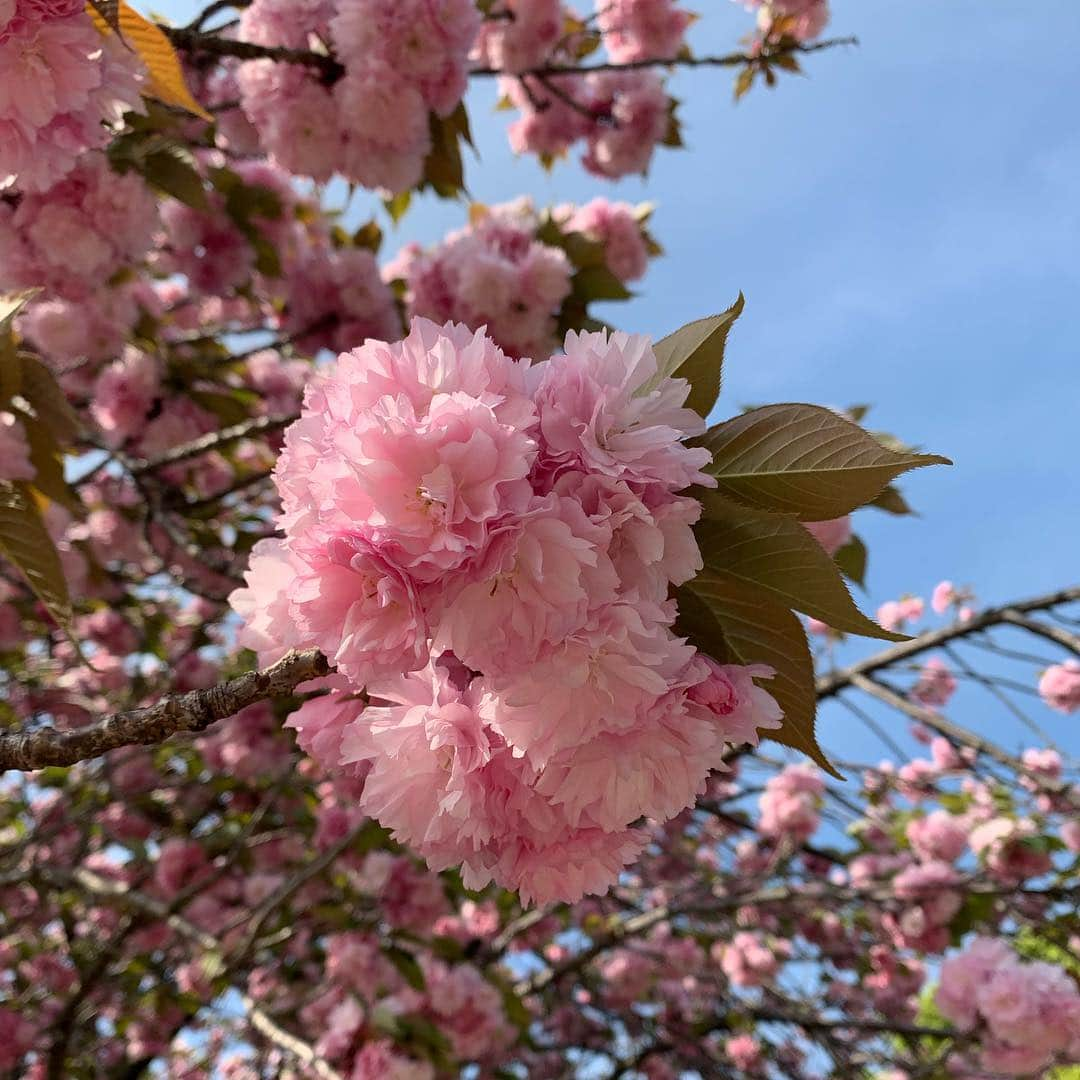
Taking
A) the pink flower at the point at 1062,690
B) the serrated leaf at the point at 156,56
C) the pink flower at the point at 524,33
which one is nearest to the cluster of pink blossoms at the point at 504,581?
the serrated leaf at the point at 156,56

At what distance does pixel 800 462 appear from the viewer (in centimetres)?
78

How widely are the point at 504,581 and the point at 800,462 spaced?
1.06ft

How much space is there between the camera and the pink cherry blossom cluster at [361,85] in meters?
1.99

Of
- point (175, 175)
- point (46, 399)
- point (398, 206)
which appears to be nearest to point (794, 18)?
point (398, 206)

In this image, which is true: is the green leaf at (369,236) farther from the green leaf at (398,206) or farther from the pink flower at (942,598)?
the pink flower at (942,598)

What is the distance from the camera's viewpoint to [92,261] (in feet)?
6.36

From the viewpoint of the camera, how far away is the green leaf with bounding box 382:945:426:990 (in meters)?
3.06

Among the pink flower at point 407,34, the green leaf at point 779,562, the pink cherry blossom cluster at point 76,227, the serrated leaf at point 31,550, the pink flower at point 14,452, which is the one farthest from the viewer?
the pink flower at point 407,34

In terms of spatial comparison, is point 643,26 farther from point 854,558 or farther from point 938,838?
point 938,838

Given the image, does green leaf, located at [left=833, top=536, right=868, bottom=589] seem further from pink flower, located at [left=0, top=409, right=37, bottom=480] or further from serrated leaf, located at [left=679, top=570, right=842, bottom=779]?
pink flower, located at [left=0, top=409, right=37, bottom=480]

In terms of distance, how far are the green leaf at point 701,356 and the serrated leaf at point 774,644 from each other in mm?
173

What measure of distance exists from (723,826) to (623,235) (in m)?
3.67

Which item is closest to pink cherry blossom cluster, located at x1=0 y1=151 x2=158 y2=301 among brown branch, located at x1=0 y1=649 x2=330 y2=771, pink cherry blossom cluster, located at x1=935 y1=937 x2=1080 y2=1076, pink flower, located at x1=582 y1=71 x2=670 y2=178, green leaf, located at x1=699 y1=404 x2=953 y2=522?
brown branch, located at x1=0 y1=649 x2=330 y2=771

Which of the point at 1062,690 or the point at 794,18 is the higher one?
the point at 794,18
